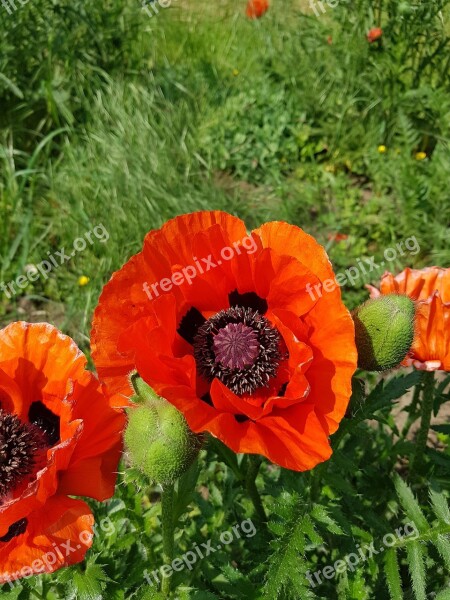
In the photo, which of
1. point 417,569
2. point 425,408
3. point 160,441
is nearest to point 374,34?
point 425,408

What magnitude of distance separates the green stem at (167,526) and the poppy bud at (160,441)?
17cm

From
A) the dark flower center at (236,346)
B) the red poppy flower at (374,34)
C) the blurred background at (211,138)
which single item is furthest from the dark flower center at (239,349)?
the red poppy flower at (374,34)

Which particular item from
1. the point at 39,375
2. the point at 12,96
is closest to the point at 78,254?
the point at 12,96

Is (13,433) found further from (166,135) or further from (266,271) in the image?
(166,135)

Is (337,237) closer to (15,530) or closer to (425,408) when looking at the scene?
(425,408)

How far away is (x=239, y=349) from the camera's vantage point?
1.45 m

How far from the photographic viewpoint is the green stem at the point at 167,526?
1.46 meters

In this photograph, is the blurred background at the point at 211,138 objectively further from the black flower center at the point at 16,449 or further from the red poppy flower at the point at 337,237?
the black flower center at the point at 16,449

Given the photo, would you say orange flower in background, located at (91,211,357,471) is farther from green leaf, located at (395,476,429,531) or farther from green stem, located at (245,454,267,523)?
green leaf, located at (395,476,429,531)

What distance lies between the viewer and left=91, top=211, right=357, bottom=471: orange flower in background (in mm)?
Answer: 1253

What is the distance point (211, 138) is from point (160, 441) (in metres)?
4.08

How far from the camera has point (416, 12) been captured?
4.23 metres

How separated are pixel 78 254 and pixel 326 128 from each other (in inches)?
83.2

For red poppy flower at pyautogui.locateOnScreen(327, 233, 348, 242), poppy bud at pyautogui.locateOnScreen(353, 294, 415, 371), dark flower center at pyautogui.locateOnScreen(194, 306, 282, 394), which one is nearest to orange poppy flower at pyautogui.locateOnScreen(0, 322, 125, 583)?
dark flower center at pyautogui.locateOnScreen(194, 306, 282, 394)
